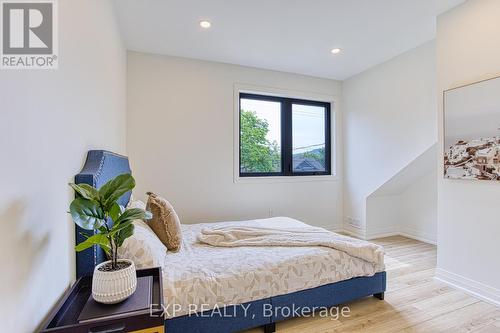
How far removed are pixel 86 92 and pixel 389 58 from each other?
3.71m

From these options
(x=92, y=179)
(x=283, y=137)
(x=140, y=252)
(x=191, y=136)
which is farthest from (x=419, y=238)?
(x=92, y=179)

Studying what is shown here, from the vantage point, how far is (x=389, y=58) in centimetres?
358

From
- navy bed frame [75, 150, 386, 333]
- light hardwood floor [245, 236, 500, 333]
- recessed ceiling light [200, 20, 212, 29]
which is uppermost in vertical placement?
recessed ceiling light [200, 20, 212, 29]

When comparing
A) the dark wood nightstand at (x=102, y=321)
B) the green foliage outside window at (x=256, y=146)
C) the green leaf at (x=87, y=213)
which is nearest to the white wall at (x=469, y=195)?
the green foliage outside window at (x=256, y=146)

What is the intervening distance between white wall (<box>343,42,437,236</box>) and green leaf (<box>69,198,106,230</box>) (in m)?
3.55

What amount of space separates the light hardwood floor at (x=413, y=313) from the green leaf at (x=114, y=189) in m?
1.45

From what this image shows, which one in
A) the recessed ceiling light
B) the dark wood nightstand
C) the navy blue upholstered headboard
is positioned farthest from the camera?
the recessed ceiling light

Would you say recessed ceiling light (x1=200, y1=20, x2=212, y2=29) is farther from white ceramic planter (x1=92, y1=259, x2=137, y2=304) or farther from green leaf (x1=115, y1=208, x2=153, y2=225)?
white ceramic planter (x1=92, y1=259, x2=137, y2=304)

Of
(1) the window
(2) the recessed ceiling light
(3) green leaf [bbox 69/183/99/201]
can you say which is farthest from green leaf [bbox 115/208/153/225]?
(1) the window

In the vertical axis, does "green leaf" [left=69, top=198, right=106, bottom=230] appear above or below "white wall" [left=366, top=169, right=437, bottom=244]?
above

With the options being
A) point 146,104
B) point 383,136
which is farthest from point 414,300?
point 146,104

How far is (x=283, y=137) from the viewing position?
168 inches

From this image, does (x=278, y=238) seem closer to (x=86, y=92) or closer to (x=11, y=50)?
(x=86, y=92)

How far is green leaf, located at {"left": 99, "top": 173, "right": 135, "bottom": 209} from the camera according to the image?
3.51 feet
